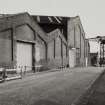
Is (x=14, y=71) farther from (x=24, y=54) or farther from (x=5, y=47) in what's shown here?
(x=24, y=54)

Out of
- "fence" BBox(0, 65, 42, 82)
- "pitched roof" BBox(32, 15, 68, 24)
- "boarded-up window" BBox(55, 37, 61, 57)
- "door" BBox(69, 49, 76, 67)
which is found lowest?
"fence" BBox(0, 65, 42, 82)

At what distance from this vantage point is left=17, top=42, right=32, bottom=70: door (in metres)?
25.4

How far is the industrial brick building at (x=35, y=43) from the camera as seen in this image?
75.5ft

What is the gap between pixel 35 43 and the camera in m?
28.8

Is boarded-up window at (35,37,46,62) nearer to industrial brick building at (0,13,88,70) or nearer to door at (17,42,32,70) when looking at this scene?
industrial brick building at (0,13,88,70)

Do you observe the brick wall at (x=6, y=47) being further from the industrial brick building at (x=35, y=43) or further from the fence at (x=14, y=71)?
the fence at (x=14, y=71)

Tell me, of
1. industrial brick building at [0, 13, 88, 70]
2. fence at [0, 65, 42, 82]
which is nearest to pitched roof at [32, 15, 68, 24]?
industrial brick building at [0, 13, 88, 70]

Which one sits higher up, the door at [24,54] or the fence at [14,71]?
the door at [24,54]

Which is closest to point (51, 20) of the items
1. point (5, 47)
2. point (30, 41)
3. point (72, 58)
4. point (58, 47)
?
point (72, 58)

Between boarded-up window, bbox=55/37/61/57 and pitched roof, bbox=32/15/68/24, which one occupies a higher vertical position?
pitched roof, bbox=32/15/68/24

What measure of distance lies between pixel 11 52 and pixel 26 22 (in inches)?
185

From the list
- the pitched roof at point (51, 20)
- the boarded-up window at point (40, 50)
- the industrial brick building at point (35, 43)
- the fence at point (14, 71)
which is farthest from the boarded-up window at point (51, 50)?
the pitched roof at point (51, 20)

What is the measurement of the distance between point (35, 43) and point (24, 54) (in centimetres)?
273

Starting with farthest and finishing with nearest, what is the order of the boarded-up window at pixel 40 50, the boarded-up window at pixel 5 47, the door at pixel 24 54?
the boarded-up window at pixel 40 50, the door at pixel 24 54, the boarded-up window at pixel 5 47
